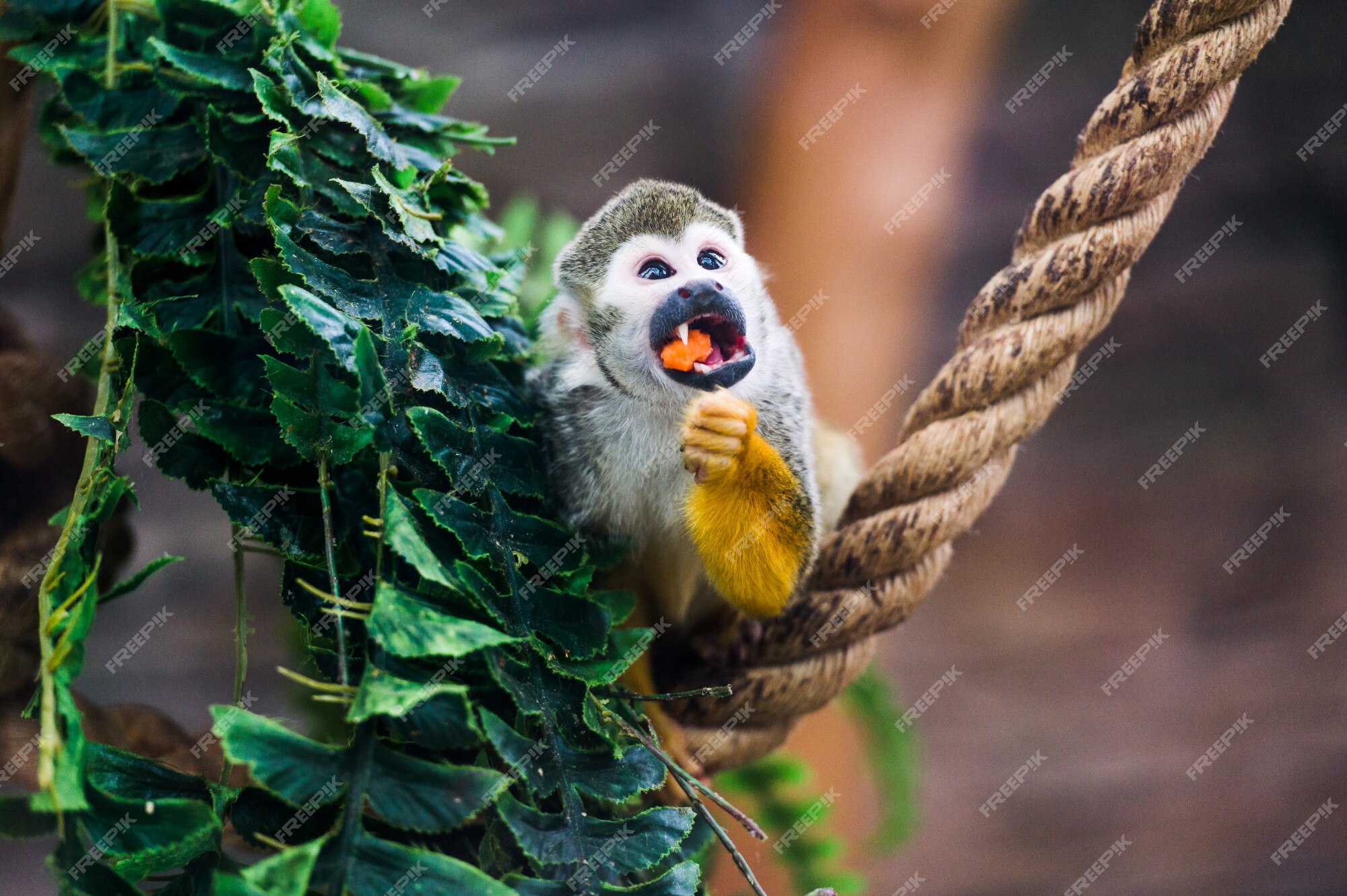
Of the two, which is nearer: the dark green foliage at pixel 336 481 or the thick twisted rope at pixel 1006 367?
the dark green foliage at pixel 336 481

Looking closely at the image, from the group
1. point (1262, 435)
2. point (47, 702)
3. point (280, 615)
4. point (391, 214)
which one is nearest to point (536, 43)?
point (280, 615)

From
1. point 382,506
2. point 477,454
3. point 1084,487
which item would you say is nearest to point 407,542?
point 382,506

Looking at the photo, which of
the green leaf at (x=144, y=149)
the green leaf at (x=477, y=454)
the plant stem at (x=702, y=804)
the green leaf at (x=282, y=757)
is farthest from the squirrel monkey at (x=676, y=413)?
the green leaf at (x=282, y=757)

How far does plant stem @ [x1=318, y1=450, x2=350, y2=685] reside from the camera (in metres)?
1.28

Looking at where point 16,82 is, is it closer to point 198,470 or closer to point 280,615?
point 198,470

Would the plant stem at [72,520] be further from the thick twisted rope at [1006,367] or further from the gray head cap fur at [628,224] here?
the thick twisted rope at [1006,367]

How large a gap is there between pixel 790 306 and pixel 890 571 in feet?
6.22

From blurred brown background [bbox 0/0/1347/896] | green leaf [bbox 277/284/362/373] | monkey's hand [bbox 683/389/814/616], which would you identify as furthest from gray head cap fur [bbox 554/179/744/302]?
blurred brown background [bbox 0/0/1347/896]

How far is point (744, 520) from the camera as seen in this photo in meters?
2.09

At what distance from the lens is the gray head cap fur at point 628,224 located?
2.25m

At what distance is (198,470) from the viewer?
165cm

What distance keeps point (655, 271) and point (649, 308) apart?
99 millimetres

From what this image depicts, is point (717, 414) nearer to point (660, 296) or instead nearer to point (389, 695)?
point (660, 296)

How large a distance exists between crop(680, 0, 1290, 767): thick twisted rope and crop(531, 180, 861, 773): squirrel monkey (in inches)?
5.4
